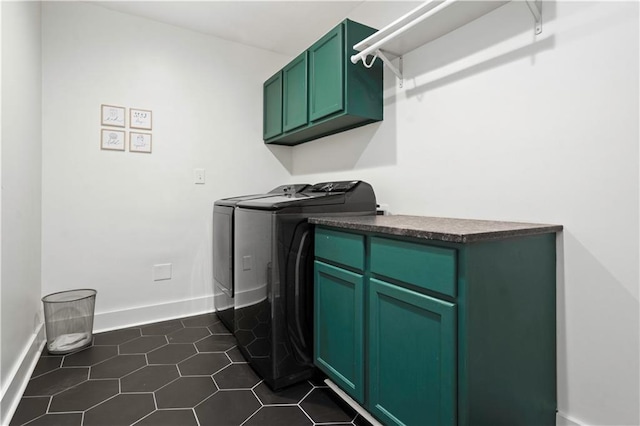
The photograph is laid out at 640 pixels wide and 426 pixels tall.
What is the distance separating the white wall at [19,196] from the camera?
147 centimetres

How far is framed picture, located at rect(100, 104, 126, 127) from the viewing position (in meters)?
2.40

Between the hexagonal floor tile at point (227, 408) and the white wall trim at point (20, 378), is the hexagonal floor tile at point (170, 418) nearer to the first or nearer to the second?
the hexagonal floor tile at point (227, 408)

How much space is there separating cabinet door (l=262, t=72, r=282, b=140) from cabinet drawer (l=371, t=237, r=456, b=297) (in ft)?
5.93

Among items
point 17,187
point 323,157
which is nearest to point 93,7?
point 17,187

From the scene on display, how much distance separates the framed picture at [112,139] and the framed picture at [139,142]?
0.06 meters

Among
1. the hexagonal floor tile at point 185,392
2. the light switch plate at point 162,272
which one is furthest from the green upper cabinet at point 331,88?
the hexagonal floor tile at point 185,392

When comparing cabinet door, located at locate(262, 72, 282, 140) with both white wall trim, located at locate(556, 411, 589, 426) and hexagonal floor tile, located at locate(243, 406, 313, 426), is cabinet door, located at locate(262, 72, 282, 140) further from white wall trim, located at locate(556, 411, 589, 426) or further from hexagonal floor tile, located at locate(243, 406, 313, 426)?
white wall trim, located at locate(556, 411, 589, 426)

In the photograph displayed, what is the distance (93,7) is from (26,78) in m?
0.90

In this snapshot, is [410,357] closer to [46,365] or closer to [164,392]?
[164,392]

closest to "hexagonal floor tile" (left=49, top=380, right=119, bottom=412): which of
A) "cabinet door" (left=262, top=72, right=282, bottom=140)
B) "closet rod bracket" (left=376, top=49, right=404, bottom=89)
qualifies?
"cabinet door" (left=262, top=72, right=282, bottom=140)

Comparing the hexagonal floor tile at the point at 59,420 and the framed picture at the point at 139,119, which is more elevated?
the framed picture at the point at 139,119

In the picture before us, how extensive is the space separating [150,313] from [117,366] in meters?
0.73

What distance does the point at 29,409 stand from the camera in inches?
58.1

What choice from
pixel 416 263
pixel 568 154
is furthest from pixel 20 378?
pixel 568 154
